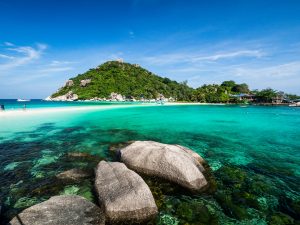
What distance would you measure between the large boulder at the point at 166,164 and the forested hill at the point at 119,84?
110641mm

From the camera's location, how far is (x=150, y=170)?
8.21m

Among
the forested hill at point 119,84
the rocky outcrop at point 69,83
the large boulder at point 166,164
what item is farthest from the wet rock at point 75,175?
the rocky outcrop at point 69,83

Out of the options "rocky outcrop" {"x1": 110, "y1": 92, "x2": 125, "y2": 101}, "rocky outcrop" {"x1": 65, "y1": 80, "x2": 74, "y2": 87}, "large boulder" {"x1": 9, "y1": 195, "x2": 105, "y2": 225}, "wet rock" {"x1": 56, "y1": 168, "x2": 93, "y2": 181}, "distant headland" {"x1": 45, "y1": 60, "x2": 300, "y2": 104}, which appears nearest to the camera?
"large boulder" {"x1": 9, "y1": 195, "x2": 105, "y2": 225}

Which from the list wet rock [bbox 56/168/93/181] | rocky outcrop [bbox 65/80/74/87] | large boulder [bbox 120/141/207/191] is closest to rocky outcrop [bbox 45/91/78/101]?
rocky outcrop [bbox 65/80/74/87]

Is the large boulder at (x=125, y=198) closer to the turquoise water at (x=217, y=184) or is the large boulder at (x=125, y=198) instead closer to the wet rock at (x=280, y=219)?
the turquoise water at (x=217, y=184)

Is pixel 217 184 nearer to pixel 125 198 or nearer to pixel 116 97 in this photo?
pixel 125 198

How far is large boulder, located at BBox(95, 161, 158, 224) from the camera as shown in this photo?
18.3ft

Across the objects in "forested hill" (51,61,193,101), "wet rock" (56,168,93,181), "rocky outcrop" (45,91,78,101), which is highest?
"forested hill" (51,61,193,101)

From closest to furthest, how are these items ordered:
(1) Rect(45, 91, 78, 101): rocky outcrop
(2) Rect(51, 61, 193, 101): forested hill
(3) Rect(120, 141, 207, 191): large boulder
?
(3) Rect(120, 141, 207, 191): large boulder → (1) Rect(45, 91, 78, 101): rocky outcrop → (2) Rect(51, 61, 193, 101): forested hill

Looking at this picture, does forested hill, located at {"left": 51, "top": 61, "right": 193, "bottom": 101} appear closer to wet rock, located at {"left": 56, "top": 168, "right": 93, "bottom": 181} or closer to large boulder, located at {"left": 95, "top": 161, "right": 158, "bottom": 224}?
wet rock, located at {"left": 56, "top": 168, "right": 93, "bottom": 181}

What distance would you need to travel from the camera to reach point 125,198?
580 cm

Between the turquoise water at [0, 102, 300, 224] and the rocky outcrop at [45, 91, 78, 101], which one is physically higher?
the rocky outcrop at [45, 91, 78, 101]

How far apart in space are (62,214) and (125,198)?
64.1 inches

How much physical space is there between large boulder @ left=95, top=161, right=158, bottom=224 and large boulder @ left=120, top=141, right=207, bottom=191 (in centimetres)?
148
